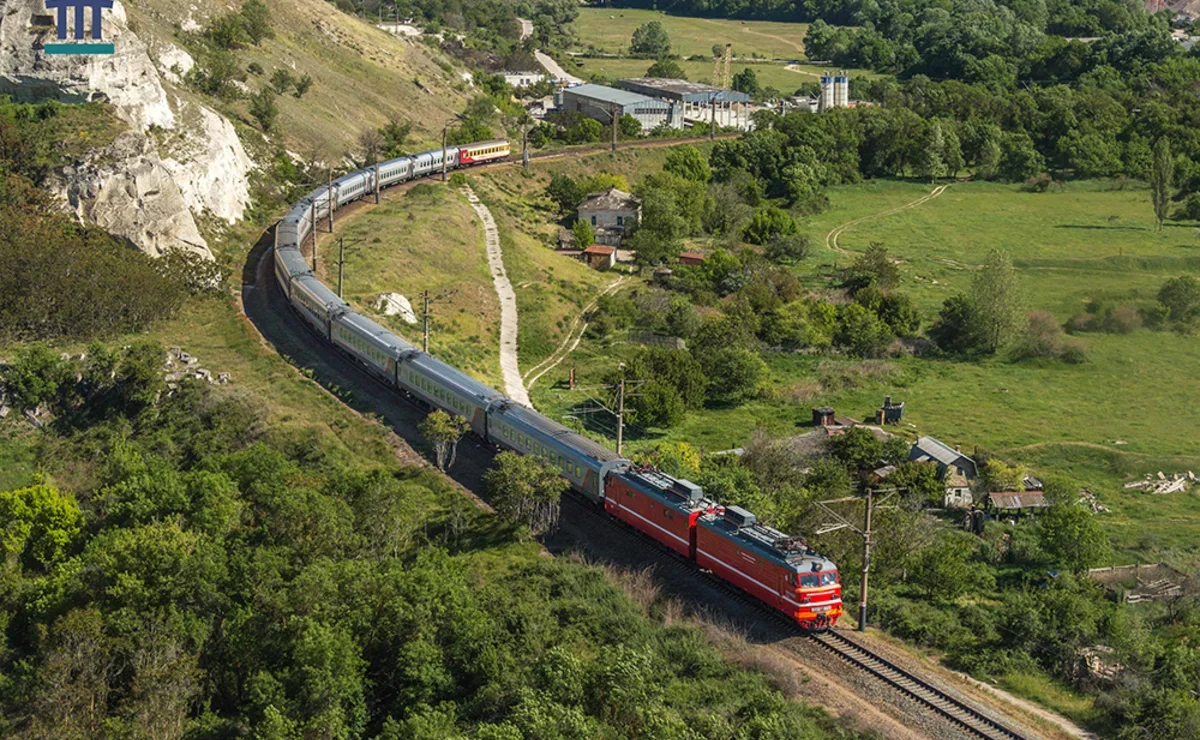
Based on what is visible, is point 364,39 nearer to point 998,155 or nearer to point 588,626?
point 998,155

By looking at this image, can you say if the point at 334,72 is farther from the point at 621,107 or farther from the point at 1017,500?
the point at 1017,500

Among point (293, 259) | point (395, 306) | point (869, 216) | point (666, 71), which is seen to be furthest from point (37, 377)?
point (666, 71)

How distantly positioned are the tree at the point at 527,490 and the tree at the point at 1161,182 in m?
96.8

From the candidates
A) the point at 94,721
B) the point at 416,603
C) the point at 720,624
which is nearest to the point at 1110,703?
the point at 720,624

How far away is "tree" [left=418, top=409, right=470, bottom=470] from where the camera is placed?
55.5 metres

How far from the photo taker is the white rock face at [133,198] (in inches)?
3120

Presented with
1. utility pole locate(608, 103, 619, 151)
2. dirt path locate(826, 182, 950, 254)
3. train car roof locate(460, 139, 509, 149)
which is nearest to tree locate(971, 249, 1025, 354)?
dirt path locate(826, 182, 950, 254)

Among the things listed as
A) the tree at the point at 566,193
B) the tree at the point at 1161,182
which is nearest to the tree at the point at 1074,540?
the tree at the point at 566,193

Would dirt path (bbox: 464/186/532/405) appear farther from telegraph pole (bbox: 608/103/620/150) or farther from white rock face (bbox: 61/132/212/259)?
telegraph pole (bbox: 608/103/620/150)

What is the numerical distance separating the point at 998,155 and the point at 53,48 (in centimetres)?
10325

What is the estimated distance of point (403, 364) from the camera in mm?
63062

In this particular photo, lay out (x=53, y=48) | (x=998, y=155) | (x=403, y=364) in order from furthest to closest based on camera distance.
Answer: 1. (x=998, y=155)
2. (x=53, y=48)
3. (x=403, y=364)

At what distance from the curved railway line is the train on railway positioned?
0.42m

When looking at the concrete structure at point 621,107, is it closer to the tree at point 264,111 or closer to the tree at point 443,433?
the tree at point 264,111
